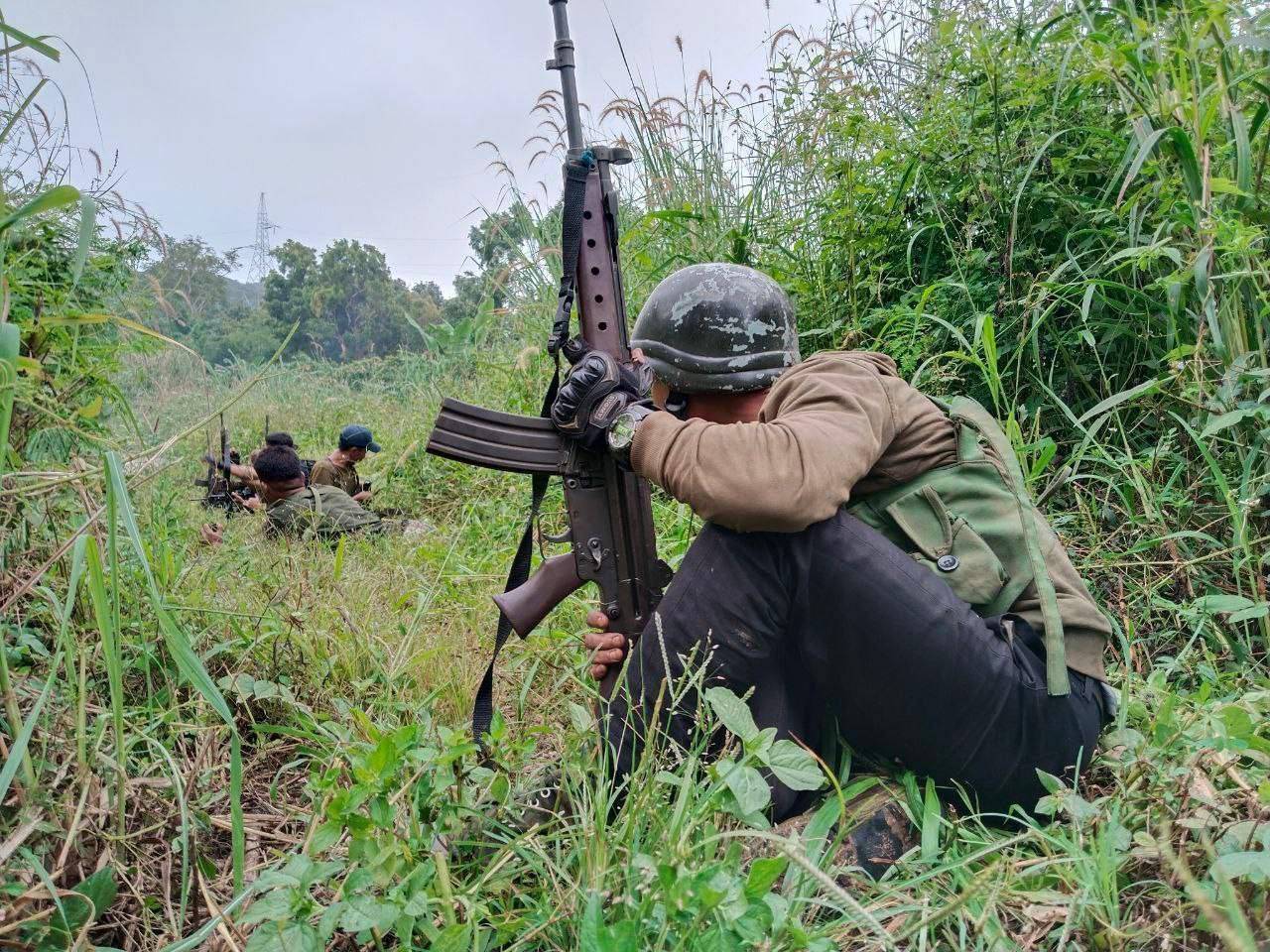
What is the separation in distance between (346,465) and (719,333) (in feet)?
14.2

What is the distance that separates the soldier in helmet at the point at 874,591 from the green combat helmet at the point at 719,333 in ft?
0.84

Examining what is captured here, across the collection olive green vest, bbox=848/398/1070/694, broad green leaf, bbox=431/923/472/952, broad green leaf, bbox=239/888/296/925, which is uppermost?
olive green vest, bbox=848/398/1070/694

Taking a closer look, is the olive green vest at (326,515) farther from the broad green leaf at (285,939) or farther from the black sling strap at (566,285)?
the broad green leaf at (285,939)

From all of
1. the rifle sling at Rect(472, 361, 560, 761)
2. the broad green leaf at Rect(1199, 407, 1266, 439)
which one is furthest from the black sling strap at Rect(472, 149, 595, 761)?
the broad green leaf at Rect(1199, 407, 1266, 439)

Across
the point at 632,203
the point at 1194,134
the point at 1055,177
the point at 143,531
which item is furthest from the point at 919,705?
the point at 632,203

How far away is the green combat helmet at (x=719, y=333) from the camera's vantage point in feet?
7.55

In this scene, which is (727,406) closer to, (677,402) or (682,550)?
(677,402)

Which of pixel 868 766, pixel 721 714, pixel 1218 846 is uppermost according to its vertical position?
pixel 721 714

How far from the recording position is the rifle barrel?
92.0 inches

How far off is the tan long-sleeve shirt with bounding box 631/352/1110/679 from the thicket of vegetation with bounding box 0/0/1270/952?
356 mm

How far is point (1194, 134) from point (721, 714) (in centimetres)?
217

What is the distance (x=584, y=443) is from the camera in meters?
2.25

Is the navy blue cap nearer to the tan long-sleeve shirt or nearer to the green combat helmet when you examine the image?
the green combat helmet

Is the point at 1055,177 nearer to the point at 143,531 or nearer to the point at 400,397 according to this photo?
the point at 143,531
